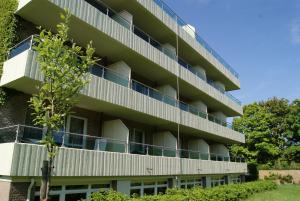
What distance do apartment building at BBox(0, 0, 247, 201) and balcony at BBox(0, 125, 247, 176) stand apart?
0.04 metres

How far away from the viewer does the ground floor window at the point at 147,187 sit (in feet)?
57.3

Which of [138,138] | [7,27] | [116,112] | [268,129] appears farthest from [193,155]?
[268,129]

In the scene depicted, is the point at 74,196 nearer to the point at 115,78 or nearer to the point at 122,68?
the point at 115,78

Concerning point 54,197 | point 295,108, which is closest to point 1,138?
point 54,197

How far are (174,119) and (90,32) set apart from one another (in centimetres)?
902

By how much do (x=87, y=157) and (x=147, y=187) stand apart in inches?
271

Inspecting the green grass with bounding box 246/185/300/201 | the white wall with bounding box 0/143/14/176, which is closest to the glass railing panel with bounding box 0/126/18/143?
the white wall with bounding box 0/143/14/176

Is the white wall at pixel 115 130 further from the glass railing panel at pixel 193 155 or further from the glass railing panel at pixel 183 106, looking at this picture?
the glass railing panel at pixel 193 155

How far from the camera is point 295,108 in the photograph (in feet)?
179

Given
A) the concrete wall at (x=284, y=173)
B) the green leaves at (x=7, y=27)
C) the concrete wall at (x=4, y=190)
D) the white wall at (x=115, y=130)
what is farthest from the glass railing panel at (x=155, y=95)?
the concrete wall at (x=284, y=173)

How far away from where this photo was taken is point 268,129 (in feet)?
163

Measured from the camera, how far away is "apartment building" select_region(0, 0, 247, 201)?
451 inches

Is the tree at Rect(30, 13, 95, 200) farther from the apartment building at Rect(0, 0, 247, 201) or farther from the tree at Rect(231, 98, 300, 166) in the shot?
the tree at Rect(231, 98, 300, 166)

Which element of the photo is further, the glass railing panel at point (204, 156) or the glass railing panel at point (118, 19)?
the glass railing panel at point (204, 156)
